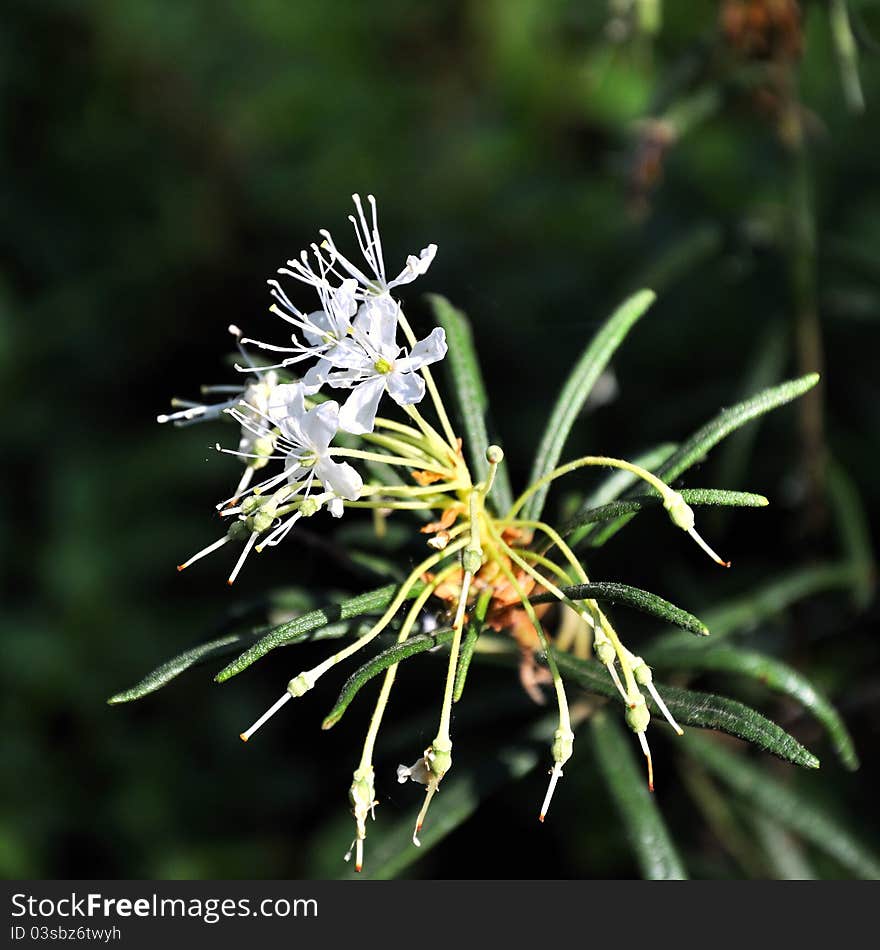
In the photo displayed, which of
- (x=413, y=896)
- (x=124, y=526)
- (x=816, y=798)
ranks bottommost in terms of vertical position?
(x=816, y=798)

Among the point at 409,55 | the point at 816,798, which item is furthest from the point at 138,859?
the point at 409,55

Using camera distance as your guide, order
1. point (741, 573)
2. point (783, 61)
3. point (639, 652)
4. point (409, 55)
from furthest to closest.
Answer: point (409, 55) < point (741, 573) < point (783, 61) < point (639, 652)

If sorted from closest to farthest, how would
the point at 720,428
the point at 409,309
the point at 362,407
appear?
the point at 362,407
the point at 720,428
the point at 409,309

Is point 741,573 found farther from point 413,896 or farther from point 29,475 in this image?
point 29,475

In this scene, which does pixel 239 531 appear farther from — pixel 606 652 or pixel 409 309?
pixel 409 309

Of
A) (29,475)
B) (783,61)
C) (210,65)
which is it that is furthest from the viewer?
(210,65)

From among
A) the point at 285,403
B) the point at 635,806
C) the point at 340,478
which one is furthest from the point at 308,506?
the point at 635,806

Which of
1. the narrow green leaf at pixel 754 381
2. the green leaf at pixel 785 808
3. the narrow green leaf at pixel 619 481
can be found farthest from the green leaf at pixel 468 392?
the narrow green leaf at pixel 754 381

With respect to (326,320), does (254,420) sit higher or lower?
lower
